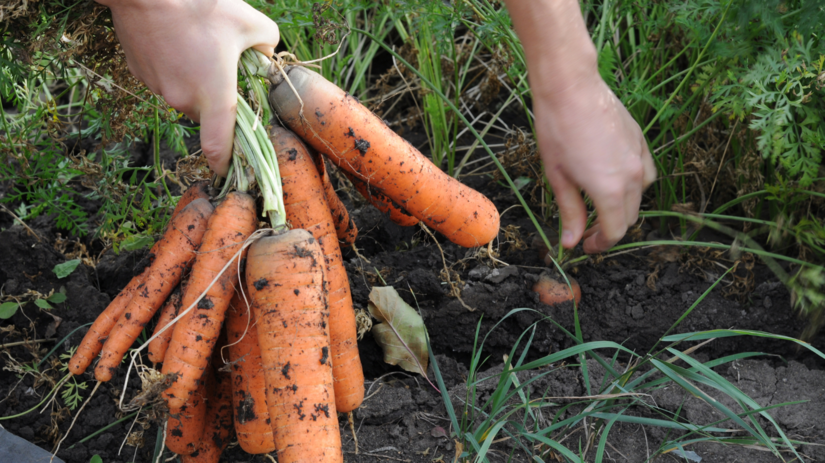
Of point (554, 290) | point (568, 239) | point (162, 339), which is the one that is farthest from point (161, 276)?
point (554, 290)

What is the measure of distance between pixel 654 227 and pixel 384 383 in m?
1.25

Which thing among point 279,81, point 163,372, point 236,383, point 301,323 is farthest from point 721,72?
point 163,372

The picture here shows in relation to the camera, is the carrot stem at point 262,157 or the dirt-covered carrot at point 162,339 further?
the dirt-covered carrot at point 162,339

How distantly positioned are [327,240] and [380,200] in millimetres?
258

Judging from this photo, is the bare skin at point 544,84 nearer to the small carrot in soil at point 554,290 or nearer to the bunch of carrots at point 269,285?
the bunch of carrots at point 269,285

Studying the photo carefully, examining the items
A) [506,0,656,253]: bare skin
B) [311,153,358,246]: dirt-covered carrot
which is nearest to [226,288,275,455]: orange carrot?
[311,153,358,246]: dirt-covered carrot

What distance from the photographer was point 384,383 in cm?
173

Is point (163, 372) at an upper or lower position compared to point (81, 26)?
lower

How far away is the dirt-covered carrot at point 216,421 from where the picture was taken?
1.54 meters

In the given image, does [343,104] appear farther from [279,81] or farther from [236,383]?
[236,383]

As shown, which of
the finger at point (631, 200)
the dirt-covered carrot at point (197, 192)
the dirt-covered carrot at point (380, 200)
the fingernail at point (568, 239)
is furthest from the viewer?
the dirt-covered carrot at point (380, 200)

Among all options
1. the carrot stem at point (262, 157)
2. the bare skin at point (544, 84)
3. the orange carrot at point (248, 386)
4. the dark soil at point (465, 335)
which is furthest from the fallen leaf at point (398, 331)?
the bare skin at point (544, 84)

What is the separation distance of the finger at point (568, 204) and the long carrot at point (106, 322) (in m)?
0.97

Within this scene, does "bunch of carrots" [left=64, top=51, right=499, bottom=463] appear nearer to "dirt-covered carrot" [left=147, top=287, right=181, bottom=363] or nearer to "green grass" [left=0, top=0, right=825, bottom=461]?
"dirt-covered carrot" [left=147, top=287, right=181, bottom=363]
